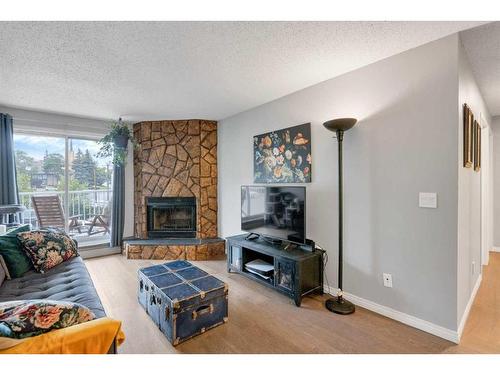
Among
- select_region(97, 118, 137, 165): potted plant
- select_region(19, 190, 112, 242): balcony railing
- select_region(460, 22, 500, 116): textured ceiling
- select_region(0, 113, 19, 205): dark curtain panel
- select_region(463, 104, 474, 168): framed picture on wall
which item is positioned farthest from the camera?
select_region(19, 190, 112, 242): balcony railing

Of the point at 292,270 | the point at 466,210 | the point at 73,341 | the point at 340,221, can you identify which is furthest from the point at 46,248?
the point at 466,210

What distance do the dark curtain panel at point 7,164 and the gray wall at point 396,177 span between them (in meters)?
3.76

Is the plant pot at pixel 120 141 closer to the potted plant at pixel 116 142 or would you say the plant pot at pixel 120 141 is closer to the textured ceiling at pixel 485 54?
the potted plant at pixel 116 142

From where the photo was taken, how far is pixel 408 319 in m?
1.94

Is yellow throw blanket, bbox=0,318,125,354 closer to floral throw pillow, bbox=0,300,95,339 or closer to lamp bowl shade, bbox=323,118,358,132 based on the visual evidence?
floral throw pillow, bbox=0,300,95,339

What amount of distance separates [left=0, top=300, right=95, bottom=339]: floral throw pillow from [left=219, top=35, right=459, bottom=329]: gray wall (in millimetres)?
2133

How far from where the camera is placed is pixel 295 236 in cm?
251

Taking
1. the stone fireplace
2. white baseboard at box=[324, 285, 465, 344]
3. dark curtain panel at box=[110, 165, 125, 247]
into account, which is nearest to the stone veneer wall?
the stone fireplace

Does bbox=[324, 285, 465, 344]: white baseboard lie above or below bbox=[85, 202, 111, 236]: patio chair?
below

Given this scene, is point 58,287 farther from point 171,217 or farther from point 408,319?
point 408,319

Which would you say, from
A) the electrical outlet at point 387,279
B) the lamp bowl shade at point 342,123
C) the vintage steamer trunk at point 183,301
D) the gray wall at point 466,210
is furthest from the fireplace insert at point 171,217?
the gray wall at point 466,210

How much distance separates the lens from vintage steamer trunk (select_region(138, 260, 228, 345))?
5.73 feet

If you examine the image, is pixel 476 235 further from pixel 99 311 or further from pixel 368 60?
pixel 99 311
